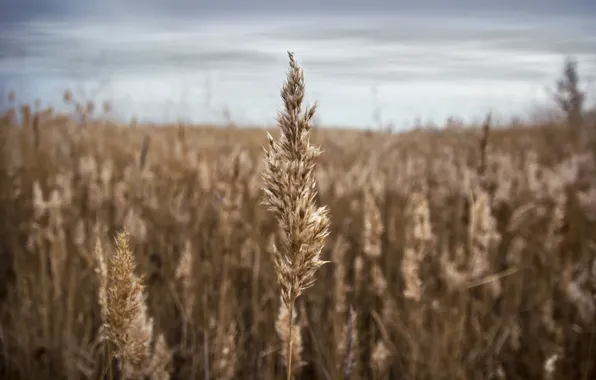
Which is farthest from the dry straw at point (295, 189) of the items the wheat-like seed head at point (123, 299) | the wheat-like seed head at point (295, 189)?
the wheat-like seed head at point (123, 299)

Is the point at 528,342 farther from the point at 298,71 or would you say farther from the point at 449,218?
the point at 298,71

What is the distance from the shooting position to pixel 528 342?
2.88 metres

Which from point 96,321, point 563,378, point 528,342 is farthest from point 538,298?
point 96,321

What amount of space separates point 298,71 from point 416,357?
1724 mm

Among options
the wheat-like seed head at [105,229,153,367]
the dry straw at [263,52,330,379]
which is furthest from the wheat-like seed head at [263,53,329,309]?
the wheat-like seed head at [105,229,153,367]

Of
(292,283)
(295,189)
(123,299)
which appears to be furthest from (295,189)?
(123,299)

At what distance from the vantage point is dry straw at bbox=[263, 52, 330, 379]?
0.97 m

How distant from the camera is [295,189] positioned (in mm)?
981

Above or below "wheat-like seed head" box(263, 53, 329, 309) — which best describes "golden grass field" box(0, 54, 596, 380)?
below

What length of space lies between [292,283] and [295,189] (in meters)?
0.16

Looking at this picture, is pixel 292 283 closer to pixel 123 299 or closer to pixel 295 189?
pixel 295 189

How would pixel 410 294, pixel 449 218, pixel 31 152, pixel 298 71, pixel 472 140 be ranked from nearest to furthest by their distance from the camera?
pixel 298 71, pixel 410 294, pixel 449 218, pixel 31 152, pixel 472 140

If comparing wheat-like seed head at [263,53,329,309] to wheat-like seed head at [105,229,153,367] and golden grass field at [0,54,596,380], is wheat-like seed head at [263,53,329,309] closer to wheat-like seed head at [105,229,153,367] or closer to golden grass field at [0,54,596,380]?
golden grass field at [0,54,596,380]

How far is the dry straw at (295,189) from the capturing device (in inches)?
38.2
